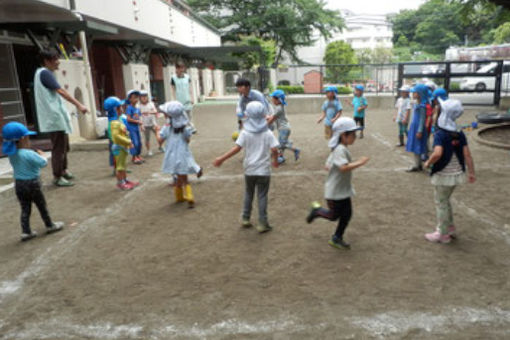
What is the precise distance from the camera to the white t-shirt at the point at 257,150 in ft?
15.2

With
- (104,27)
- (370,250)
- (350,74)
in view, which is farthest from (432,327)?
(350,74)

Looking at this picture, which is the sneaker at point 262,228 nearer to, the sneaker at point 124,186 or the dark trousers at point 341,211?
the dark trousers at point 341,211

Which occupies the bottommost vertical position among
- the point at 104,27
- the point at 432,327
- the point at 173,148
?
the point at 432,327

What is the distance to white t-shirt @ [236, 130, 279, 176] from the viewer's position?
4.64 metres

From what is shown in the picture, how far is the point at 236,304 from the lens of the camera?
327 cm

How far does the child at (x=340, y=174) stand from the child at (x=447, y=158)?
0.85 metres

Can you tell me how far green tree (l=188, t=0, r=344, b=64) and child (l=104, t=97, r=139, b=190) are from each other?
35.4 m

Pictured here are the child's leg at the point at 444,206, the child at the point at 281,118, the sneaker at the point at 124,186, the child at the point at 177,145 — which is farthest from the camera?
the child at the point at 281,118

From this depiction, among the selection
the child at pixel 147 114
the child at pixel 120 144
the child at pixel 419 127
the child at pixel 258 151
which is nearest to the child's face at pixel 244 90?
the child at pixel 120 144

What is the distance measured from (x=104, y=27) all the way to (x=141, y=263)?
9368 mm

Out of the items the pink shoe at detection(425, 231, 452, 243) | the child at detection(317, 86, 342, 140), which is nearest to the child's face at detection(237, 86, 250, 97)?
the child at detection(317, 86, 342, 140)

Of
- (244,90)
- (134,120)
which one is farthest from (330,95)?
(134,120)

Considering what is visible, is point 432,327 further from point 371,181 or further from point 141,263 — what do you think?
point 371,181

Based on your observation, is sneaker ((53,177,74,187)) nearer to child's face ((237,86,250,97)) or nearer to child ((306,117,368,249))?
child's face ((237,86,250,97))
